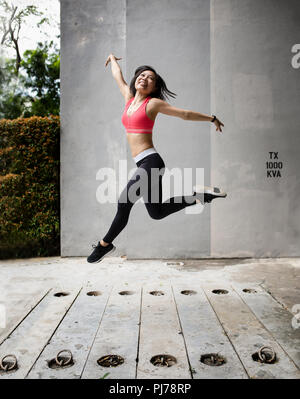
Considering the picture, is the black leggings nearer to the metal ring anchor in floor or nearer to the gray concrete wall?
the metal ring anchor in floor

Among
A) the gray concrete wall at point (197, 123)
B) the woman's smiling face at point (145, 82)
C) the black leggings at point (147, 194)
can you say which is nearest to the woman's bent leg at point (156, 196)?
the black leggings at point (147, 194)

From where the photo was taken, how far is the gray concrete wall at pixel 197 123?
233 inches

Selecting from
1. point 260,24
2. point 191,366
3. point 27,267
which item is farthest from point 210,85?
point 191,366

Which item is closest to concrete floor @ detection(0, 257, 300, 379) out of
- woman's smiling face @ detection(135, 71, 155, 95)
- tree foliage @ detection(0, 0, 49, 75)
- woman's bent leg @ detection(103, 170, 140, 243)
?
woman's bent leg @ detection(103, 170, 140, 243)

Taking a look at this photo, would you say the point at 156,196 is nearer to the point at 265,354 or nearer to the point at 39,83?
the point at 265,354

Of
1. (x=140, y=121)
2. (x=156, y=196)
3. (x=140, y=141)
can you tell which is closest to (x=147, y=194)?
(x=156, y=196)

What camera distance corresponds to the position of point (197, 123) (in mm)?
6082

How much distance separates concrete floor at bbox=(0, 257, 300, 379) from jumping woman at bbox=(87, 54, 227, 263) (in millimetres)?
723

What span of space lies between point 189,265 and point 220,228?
32.8 inches

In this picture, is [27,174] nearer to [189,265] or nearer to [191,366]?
[189,265]

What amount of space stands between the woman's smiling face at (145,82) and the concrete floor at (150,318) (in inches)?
86.7

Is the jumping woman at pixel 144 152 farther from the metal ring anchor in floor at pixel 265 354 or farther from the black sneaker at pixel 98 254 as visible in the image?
the metal ring anchor in floor at pixel 265 354

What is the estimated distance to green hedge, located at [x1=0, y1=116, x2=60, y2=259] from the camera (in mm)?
6219

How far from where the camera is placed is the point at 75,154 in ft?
20.4
